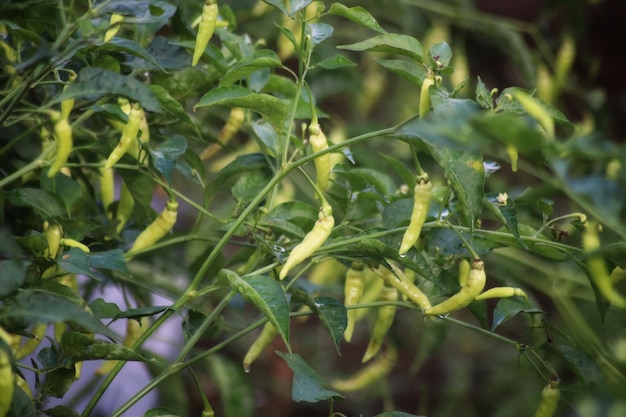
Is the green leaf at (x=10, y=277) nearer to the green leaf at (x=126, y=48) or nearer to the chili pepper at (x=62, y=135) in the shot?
the chili pepper at (x=62, y=135)

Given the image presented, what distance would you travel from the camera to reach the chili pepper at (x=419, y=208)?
732mm

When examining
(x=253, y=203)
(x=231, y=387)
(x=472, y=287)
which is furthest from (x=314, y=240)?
(x=231, y=387)

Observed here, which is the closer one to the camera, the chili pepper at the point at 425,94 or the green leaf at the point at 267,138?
the chili pepper at the point at 425,94

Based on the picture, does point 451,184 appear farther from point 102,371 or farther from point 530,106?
point 102,371

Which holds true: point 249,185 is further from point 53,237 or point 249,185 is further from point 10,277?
point 10,277

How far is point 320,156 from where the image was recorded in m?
0.76

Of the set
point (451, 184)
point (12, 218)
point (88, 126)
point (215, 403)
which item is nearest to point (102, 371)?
point (12, 218)

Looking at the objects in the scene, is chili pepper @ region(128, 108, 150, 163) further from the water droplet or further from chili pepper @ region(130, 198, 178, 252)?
the water droplet

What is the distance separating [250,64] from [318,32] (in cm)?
12

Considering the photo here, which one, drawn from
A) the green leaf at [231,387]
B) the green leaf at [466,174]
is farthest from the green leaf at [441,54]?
the green leaf at [231,387]

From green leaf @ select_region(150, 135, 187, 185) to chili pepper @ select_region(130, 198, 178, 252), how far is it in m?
0.04

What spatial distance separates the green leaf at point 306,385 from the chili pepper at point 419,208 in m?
0.16

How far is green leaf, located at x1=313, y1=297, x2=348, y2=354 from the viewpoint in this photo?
2.44 feet

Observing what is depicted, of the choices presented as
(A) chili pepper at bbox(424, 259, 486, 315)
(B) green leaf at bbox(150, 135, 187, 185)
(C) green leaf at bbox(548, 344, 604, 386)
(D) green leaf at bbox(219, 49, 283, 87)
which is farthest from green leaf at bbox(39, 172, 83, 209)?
(C) green leaf at bbox(548, 344, 604, 386)
